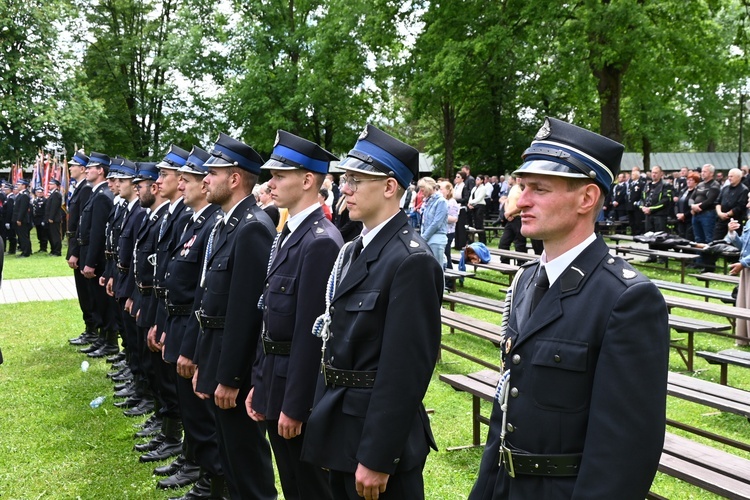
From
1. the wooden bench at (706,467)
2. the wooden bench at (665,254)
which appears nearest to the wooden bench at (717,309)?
the wooden bench at (706,467)

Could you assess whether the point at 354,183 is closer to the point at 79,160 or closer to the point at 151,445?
the point at 151,445

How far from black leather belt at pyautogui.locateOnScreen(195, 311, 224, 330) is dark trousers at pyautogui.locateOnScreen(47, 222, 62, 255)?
2113cm

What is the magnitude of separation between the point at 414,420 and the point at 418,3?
77.2 feet

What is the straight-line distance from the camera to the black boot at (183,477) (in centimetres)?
529

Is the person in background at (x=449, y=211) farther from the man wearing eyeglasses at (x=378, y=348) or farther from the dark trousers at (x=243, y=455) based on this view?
the man wearing eyeglasses at (x=378, y=348)

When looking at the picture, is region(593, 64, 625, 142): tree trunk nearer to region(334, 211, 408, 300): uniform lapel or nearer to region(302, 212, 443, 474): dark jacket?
region(334, 211, 408, 300): uniform lapel

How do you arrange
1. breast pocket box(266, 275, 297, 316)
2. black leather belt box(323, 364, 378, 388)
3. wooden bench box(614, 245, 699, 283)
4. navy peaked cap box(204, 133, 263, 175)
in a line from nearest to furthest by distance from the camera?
black leather belt box(323, 364, 378, 388), breast pocket box(266, 275, 297, 316), navy peaked cap box(204, 133, 263, 175), wooden bench box(614, 245, 699, 283)

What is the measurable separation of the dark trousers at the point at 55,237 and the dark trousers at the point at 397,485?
22828 millimetres

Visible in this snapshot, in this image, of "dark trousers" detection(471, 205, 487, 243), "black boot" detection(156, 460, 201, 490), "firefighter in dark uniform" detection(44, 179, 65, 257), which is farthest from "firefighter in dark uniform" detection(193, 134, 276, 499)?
"firefighter in dark uniform" detection(44, 179, 65, 257)

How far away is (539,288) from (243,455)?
2.70 meters

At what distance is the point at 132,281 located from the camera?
7.20m

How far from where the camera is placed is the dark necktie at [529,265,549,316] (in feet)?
7.78

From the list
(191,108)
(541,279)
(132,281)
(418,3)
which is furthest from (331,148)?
(541,279)

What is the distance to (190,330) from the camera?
4836mm
